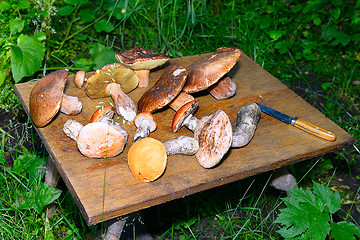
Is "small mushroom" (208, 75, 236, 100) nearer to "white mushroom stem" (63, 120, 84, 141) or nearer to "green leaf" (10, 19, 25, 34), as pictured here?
"white mushroom stem" (63, 120, 84, 141)

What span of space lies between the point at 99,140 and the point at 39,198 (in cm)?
85

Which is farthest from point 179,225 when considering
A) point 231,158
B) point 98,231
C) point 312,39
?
point 312,39

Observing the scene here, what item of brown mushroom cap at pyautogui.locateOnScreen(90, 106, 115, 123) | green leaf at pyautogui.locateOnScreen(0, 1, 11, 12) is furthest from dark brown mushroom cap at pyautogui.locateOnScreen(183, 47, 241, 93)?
green leaf at pyautogui.locateOnScreen(0, 1, 11, 12)

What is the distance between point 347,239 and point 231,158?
0.77m

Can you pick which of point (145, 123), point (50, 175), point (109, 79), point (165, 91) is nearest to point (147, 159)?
point (145, 123)

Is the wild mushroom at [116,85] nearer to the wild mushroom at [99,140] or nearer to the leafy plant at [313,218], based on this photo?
the wild mushroom at [99,140]

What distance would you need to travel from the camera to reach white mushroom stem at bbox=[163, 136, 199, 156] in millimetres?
2119

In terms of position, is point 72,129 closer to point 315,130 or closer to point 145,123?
point 145,123

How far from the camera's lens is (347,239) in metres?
2.06

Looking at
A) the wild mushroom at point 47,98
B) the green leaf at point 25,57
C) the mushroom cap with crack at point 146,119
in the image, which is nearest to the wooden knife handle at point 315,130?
the mushroom cap with crack at point 146,119

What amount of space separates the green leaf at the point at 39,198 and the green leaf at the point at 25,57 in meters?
0.90

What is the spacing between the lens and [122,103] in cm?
239

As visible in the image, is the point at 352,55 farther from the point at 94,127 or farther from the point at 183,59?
the point at 94,127

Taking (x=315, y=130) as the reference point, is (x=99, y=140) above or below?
above
